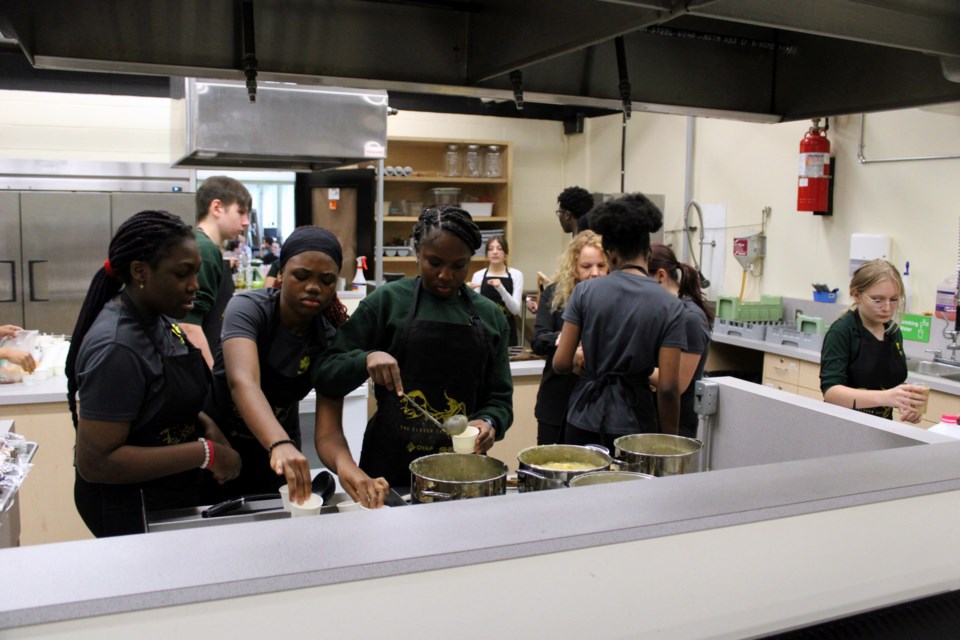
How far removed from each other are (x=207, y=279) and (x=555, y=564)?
2.28 meters

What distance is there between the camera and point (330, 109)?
3594 mm

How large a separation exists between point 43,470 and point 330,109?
6.23 feet

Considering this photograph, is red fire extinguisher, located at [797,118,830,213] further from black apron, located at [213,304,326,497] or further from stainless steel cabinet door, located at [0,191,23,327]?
stainless steel cabinet door, located at [0,191,23,327]

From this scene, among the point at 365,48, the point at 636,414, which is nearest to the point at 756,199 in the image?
the point at 636,414

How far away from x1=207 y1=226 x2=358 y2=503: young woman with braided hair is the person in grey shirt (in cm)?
83

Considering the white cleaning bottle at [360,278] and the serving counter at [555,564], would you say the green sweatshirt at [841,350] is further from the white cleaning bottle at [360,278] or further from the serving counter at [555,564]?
the white cleaning bottle at [360,278]

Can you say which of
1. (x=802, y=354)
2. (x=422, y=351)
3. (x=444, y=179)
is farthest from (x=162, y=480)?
(x=444, y=179)

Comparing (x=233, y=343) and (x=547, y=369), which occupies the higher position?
(x=233, y=343)

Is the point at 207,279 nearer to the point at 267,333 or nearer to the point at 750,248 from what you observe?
the point at 267,333

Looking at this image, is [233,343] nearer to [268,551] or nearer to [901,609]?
[268,551]

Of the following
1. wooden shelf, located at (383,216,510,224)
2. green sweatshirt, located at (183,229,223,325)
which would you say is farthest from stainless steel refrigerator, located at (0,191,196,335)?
green sweatshirt, located at (183,229,223,325)

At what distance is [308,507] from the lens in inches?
52.7

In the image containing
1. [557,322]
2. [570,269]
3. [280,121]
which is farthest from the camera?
[280,121]

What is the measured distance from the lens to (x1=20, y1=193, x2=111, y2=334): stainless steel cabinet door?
17.1 feet
